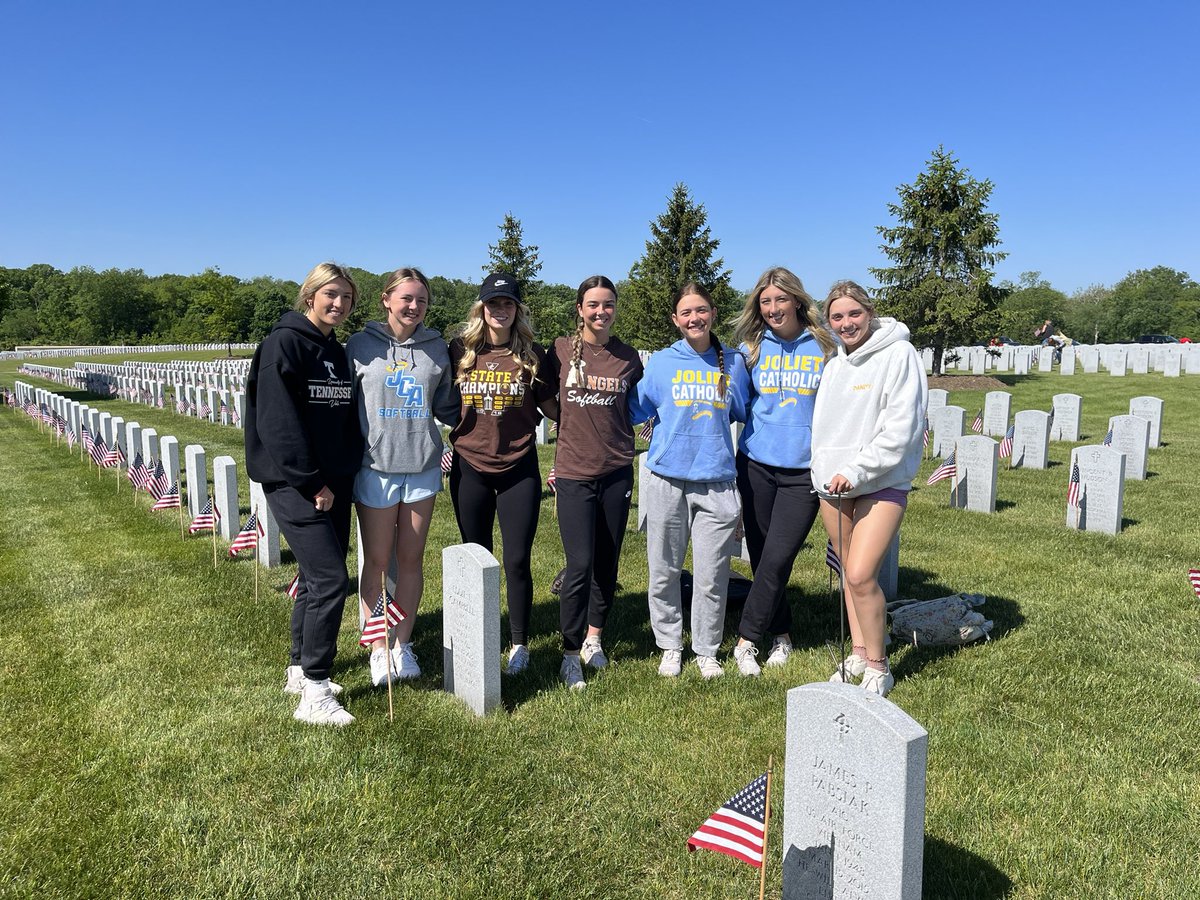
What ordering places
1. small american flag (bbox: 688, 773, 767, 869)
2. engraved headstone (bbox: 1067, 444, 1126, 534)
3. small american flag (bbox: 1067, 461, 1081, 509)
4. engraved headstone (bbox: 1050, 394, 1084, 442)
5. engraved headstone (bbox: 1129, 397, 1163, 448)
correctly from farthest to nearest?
engraved headstone (bbox: 1050, 394, 1084, 442) < engraved headstone (bbox: 1129, 397, 1163, 448) < small american flag (bbox: 1067, 461, 1081, 509) < engraved headstone (bbox: 1067, 444, 1126, 534) < small american flag (bbox: 688, 773, 767, 869)

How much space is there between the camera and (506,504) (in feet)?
14.6

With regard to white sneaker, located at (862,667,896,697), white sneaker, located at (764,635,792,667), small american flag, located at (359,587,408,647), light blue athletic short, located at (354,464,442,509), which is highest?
light blue athletic short, located at (354,464,442,509)

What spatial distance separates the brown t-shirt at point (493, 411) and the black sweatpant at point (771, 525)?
4.65ft

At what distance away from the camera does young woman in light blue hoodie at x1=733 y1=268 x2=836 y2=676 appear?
14.7 feet

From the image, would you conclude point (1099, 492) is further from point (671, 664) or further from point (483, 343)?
point (483, 343)

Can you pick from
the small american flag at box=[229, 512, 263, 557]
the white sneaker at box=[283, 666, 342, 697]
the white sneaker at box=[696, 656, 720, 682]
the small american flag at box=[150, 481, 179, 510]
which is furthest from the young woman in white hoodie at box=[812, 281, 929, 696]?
the small american flag at box=[150, 481, 179, 510]

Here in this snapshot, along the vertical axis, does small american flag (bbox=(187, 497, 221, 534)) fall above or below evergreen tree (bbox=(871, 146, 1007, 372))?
below

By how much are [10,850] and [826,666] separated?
411 cm

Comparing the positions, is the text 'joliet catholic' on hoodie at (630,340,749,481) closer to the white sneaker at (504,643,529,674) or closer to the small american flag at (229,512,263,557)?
the white sneaker at (504,643,529,674)

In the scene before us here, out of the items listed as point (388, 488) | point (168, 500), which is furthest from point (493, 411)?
point (168, 500)

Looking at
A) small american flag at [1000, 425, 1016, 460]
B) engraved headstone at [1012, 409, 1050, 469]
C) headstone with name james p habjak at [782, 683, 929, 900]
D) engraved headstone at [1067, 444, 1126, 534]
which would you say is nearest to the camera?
headstone with name james p habjak at [782, 683, 929, 900]

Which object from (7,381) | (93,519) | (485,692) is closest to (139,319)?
(7,381)

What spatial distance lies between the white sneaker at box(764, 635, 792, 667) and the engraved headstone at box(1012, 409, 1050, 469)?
350 inches

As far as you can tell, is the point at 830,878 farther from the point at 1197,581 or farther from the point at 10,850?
the point at 1197,581
